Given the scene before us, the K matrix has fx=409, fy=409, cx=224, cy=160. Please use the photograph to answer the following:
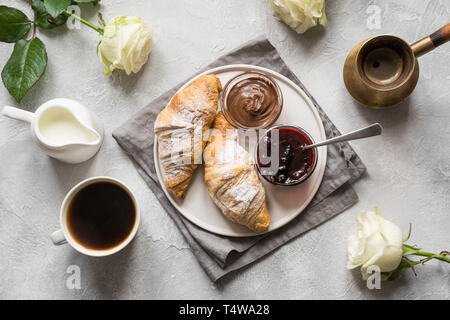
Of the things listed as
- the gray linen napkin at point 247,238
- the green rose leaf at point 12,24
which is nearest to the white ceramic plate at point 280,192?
the gray linen napkin at point 247,238

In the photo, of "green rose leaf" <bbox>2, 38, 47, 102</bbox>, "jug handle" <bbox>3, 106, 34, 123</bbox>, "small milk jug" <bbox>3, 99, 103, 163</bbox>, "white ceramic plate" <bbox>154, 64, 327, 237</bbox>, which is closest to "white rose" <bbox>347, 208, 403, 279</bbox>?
"white ceramic plate" <bbox>154, 64, 327, 237</bbox>

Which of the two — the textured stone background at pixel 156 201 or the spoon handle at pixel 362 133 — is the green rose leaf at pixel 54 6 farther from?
the spoon handle at pixel 362 133

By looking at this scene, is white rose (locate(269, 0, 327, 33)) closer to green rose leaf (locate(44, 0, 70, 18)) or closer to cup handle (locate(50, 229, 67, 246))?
green rose leaf (locate(44, 0, 70, 18))

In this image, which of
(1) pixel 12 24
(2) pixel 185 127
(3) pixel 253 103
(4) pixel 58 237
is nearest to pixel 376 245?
(3) pixel 253 103

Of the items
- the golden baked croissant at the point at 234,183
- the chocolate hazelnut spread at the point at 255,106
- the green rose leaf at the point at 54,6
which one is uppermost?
the green rose leaf at the point at 54,6

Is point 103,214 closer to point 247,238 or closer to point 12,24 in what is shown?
point 247,238

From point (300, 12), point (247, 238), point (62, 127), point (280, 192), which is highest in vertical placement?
point (300, 12)
